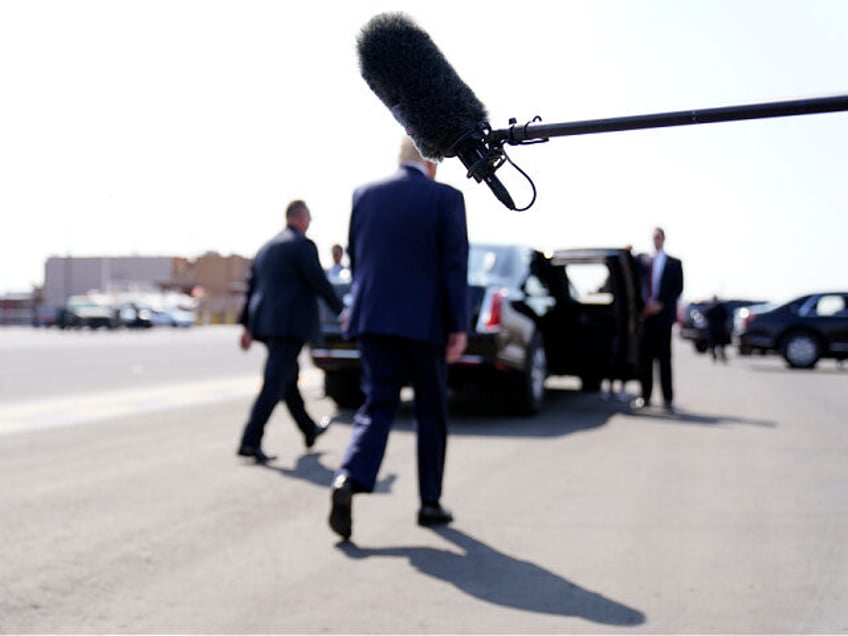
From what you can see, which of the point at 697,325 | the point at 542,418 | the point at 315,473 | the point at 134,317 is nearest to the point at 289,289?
the point at 315,473

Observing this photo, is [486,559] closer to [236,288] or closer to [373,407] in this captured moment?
[373,407]

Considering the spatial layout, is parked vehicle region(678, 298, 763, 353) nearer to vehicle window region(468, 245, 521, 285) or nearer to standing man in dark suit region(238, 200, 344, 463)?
vehicle window region(468, 245, 521, 285)

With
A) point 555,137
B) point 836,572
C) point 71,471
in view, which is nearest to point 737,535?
point 836,572

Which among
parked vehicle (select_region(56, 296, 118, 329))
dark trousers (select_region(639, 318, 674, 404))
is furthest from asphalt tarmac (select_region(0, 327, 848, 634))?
parked vehicle (select_region(56, 296, 118, 329))

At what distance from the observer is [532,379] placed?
9531mm

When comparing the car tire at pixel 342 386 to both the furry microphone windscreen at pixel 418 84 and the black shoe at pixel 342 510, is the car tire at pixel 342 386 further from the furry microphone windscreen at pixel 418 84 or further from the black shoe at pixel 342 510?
the furry microphone windscreen at pixel 418 84

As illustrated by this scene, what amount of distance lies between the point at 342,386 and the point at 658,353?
3.16m

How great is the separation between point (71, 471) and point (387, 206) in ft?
9.74

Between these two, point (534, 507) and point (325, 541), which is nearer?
point (325, 541)

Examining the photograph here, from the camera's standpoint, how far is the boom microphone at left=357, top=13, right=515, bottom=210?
1.93 m

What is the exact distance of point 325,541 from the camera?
4.59 m

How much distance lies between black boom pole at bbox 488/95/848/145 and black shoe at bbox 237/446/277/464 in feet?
17.0

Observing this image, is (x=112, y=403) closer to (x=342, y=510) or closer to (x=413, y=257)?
(x=342, y=510)

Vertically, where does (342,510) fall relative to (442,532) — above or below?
above
